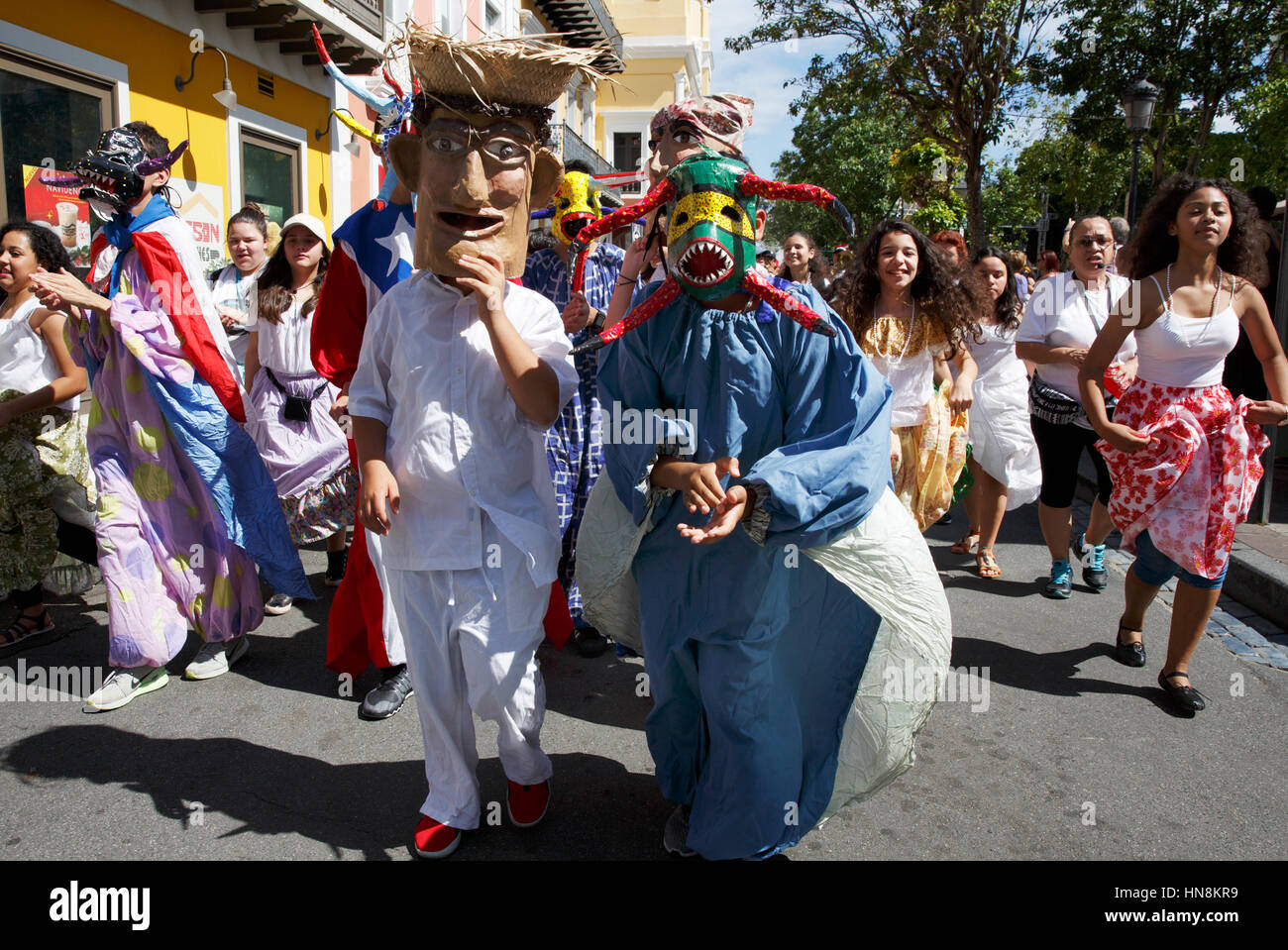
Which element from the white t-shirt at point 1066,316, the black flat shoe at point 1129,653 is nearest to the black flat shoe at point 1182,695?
the black flat shoe at point 1129,653

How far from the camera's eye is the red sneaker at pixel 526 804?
282 cm

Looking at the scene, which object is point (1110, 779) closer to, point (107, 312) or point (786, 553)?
point (786, 553)

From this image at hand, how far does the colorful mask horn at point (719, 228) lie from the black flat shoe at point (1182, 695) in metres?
2.56

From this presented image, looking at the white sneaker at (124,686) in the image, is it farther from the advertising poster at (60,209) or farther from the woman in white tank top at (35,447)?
the advertising poster at (60,209)

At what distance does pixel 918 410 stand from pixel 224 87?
8.27m

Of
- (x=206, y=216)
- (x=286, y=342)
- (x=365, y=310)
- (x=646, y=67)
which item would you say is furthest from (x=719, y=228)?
(x=646, y=67)

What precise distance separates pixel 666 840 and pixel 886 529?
113cm

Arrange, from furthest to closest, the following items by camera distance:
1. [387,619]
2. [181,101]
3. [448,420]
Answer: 1. [181,101]
2. [387,619]
3. [448,420]

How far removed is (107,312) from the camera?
3.68 metres

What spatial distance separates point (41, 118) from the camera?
7195 mm

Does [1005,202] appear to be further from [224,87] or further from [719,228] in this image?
[719,228]

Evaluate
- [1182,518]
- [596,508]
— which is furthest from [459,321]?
[1182,518]
